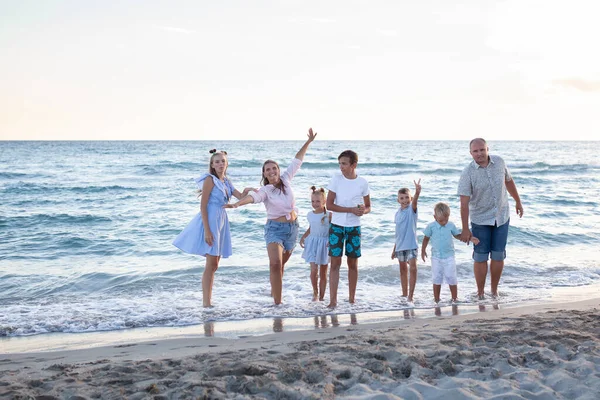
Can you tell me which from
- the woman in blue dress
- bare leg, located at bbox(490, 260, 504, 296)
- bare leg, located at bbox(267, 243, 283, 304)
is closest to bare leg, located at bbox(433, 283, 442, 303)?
bare leg, located at bbox(490, 260, 504, 296)

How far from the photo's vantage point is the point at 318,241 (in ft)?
22.7

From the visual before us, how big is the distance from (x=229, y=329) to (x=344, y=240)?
1.59 m

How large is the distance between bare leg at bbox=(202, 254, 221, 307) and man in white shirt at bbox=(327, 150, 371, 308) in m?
1.35

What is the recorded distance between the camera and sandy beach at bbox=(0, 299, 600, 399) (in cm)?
350

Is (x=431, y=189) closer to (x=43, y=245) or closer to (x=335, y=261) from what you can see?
(x=43, y=245)

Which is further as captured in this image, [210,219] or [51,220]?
[51,220]

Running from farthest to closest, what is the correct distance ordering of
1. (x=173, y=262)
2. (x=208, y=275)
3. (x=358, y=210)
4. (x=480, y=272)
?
(x=173, y=262), (x=480, y=272), (x=208, y=275), (x=358, y=210)

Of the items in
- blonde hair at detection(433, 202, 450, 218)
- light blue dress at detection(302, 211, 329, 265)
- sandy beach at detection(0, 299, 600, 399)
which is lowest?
sandy beach at detection(0, 299, 600, 399)

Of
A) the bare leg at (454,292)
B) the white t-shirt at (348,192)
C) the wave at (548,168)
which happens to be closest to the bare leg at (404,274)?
the bare leg at (454,292)

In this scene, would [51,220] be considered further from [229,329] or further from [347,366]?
[347,366]

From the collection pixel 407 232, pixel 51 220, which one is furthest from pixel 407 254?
pixel 51 220

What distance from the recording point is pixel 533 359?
3.98m

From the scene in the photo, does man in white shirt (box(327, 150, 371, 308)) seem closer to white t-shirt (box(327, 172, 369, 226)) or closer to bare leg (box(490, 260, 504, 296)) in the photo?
white t-shirt (box(327, 172, 369, 226))

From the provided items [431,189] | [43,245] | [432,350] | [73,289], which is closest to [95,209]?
[43,245]
